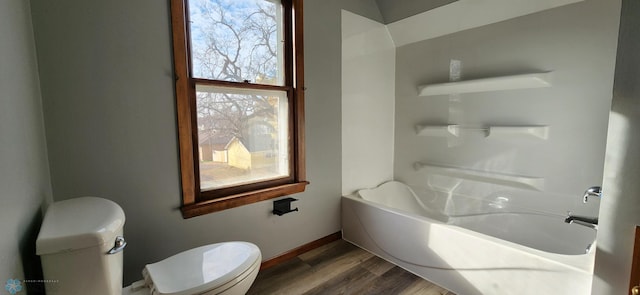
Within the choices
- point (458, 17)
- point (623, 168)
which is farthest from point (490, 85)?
point (623, 168)

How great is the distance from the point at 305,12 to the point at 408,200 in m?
2.17

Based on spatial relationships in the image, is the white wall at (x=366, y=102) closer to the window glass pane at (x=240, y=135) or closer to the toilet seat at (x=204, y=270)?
the window glass pane at (x=240, y=135)

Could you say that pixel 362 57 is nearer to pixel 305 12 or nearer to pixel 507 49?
pixel 305 12

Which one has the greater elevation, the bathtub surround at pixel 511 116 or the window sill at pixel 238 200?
the bathtub surround at pixel 511 116

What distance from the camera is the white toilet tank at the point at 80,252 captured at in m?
0.84

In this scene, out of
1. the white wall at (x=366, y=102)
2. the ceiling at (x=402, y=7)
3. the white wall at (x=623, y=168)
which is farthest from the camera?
the white wall at (x=366, y=102)

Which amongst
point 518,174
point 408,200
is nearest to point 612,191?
point 518,174

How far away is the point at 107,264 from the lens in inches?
36.1

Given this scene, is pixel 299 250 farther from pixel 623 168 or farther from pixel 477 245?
pixel 623 168

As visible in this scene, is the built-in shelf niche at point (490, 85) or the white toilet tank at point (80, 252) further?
the built-in shelf niche at point (490, 85)

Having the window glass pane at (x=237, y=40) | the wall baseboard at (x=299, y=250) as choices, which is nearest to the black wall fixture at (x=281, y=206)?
the wall baseboard at (x=299, y=250)

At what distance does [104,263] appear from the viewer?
0.91 meters

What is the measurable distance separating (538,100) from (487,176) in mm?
740

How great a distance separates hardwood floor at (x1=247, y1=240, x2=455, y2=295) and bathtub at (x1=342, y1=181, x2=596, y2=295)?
104mm
